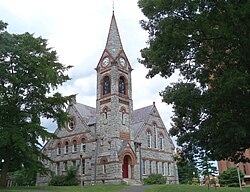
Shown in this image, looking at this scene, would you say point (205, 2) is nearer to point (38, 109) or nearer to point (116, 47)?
point (38, 109)

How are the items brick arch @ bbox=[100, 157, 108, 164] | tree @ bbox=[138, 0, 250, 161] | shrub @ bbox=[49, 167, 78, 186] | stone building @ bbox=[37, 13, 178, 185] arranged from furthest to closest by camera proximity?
1. shrub @ bbox=[49, 167, 78, 186]
2. stone building @ bbox=[37, 13, 178, 185]
3. brick arch @ bbox=[100, 157, 108, 164]
4. tree @ bbox=[138, 0, 250, 161]

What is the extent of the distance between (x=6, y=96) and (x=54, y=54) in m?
6.15

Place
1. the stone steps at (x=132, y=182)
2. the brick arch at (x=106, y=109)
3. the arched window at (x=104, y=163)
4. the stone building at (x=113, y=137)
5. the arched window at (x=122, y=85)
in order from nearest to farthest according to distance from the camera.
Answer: the stone steps at (x=132, y=182)
the arched window at (x=104, y=163)
the stone building at (x=113, y=137)
the brick arch at (x=106, y=109)
the arched window at (x=122, y=85)

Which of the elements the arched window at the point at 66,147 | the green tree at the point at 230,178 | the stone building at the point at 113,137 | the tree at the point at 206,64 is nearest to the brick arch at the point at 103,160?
the stone building at the point at 113,137

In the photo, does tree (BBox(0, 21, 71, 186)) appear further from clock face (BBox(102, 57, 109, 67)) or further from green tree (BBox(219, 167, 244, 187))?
green tree (BBox(219, 167, 244, 187))

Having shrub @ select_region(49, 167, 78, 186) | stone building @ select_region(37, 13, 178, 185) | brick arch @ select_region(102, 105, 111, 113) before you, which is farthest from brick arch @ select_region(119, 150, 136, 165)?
shrub @ select_region(49, 167, 78, 186)

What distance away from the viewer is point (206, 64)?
15305 millimetres

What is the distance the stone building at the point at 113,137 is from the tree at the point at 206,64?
2056 centimetres

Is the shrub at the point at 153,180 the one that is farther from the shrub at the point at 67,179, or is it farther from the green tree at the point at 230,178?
the shrub at the point at 67,179

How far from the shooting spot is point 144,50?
653 inches

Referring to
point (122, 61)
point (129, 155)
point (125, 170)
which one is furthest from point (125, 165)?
point (122, 61)

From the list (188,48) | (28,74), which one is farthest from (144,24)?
(28,74)

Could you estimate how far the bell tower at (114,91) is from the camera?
37.7m

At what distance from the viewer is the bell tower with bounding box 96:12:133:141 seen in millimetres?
37656
